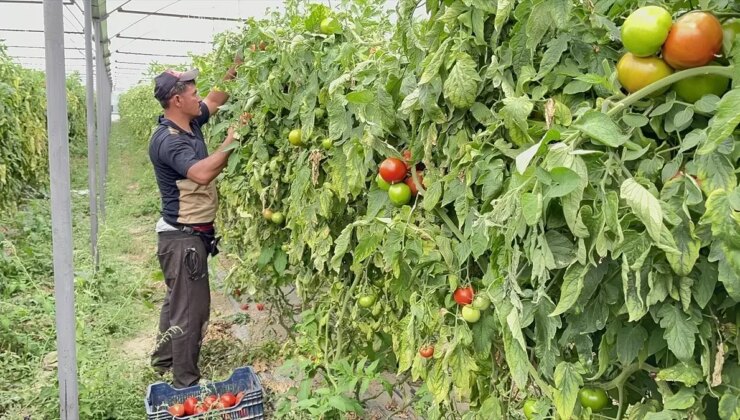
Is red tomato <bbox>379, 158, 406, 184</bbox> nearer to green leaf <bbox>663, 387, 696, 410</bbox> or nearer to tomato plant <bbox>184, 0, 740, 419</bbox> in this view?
tomato plant <bbox>184, 0, 740, 419</bbox>

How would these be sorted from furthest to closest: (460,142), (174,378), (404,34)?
(174,378), (404,34), (460,142)

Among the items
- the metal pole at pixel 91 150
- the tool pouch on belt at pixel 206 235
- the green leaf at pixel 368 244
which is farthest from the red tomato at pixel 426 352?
the metal pole at pixel 91 150

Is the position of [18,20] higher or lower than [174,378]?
higher

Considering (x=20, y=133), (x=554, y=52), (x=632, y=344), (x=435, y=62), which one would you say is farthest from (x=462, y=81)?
(x=20, y=133)

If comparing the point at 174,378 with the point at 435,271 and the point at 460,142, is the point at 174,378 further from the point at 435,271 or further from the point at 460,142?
the point at 460,142

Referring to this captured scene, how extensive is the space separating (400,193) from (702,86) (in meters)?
0.82

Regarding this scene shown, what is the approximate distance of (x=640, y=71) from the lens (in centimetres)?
96

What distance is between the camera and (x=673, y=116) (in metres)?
0.99

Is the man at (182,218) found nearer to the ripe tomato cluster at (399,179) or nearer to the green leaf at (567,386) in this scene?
the ripe tomato cluster at (399,179)

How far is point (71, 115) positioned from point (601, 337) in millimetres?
12772

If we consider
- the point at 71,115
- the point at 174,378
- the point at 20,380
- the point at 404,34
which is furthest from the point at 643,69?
the point at 71,115

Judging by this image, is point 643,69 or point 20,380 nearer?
point 643,69

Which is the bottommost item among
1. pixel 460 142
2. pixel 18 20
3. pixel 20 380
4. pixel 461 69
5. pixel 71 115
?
pixel 20 380

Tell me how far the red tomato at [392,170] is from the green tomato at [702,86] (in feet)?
2.59
